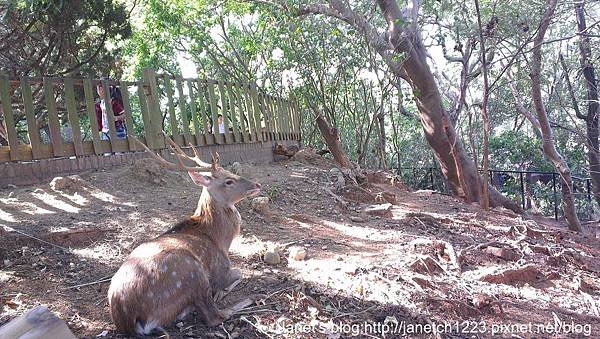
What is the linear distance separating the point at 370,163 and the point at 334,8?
980cm

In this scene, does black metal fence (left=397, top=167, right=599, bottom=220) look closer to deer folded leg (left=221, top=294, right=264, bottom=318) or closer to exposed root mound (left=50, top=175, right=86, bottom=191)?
exposed root mound (left=50, top=175, right=86, bottom=191)

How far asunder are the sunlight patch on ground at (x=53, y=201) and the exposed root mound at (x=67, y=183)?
152mm

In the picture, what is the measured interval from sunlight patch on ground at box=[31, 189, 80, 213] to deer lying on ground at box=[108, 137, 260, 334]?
2030 millimetres

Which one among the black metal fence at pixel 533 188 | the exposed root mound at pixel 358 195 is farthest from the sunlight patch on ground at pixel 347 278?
the black metal fence at pixel 533 188

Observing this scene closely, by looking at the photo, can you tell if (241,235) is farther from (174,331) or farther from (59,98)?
(59,98)

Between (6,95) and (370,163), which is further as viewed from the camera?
(370,163)

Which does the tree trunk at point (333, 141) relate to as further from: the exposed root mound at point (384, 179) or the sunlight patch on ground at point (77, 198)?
the sunlight patch on ground at point (77, 198)

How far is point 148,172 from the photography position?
6.89 meters

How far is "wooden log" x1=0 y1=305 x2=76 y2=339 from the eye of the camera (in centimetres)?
216

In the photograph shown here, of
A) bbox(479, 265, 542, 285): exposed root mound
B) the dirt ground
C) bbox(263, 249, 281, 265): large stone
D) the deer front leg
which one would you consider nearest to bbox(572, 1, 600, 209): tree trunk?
the dirt ground

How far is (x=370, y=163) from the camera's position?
19125mm

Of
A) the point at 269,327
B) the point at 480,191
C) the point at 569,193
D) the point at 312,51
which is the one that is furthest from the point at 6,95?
the point at 569,193

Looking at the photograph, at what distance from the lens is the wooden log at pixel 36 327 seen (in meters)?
2.16

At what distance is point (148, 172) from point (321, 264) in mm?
3480
